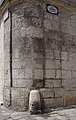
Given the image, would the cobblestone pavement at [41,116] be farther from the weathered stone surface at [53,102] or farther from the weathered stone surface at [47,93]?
the weathered stone surface at [47,93]

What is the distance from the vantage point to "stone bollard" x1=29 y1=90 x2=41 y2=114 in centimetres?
430

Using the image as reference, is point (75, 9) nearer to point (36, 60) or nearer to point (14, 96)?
point (36, 60)

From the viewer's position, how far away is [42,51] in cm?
486

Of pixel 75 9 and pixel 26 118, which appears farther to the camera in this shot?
pixel 75 9

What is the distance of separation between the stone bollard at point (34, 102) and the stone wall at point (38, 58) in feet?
0.64

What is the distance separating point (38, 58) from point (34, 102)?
3.83 feet

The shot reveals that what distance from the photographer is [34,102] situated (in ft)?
14.4

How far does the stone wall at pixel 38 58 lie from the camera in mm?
4727

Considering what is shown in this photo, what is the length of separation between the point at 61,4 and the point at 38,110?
3071 mm

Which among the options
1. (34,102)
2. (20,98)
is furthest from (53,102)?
(20,98)

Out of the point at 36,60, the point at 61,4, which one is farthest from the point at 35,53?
the point at 61,4

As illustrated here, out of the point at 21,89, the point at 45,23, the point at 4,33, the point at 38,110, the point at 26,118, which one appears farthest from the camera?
the point at 4,33

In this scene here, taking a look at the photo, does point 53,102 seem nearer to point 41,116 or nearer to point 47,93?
point 47,93

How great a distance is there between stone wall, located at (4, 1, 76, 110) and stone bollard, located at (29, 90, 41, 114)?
196 mm
